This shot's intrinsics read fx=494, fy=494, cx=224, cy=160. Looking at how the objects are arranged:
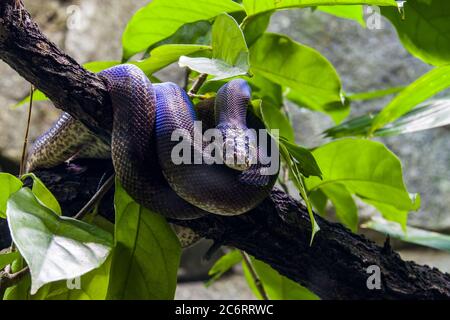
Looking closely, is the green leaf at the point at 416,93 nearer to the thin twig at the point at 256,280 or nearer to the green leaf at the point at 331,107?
the green leaf at the point at 331,107

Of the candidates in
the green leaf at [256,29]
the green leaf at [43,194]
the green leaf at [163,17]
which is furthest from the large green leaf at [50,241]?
the green leaf at [256,29]

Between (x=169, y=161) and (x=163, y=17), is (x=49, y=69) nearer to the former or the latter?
(x=169, y=161)

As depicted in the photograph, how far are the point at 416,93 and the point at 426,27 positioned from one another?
0.21 metres

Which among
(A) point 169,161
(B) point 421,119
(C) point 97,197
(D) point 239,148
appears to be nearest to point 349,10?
(B) point 421,119

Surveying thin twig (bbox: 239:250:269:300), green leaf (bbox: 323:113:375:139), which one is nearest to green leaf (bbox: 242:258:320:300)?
thin twig (bbox: 239:250:269:300)

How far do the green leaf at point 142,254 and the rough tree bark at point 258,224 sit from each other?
0.12 meters

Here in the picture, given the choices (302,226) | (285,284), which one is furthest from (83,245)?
(285,284)

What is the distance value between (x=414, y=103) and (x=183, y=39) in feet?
2.39

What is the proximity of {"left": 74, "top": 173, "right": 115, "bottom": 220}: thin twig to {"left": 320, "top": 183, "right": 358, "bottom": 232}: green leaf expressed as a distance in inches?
29.0

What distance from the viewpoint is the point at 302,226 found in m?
1.25

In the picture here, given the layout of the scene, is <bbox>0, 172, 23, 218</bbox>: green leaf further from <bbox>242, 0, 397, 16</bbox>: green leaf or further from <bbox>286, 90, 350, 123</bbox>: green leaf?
<bbox>286, 90, 350, 123</bbox>: green leaf

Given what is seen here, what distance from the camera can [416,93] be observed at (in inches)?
57.9

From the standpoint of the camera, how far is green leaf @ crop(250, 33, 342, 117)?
4.95 ft
